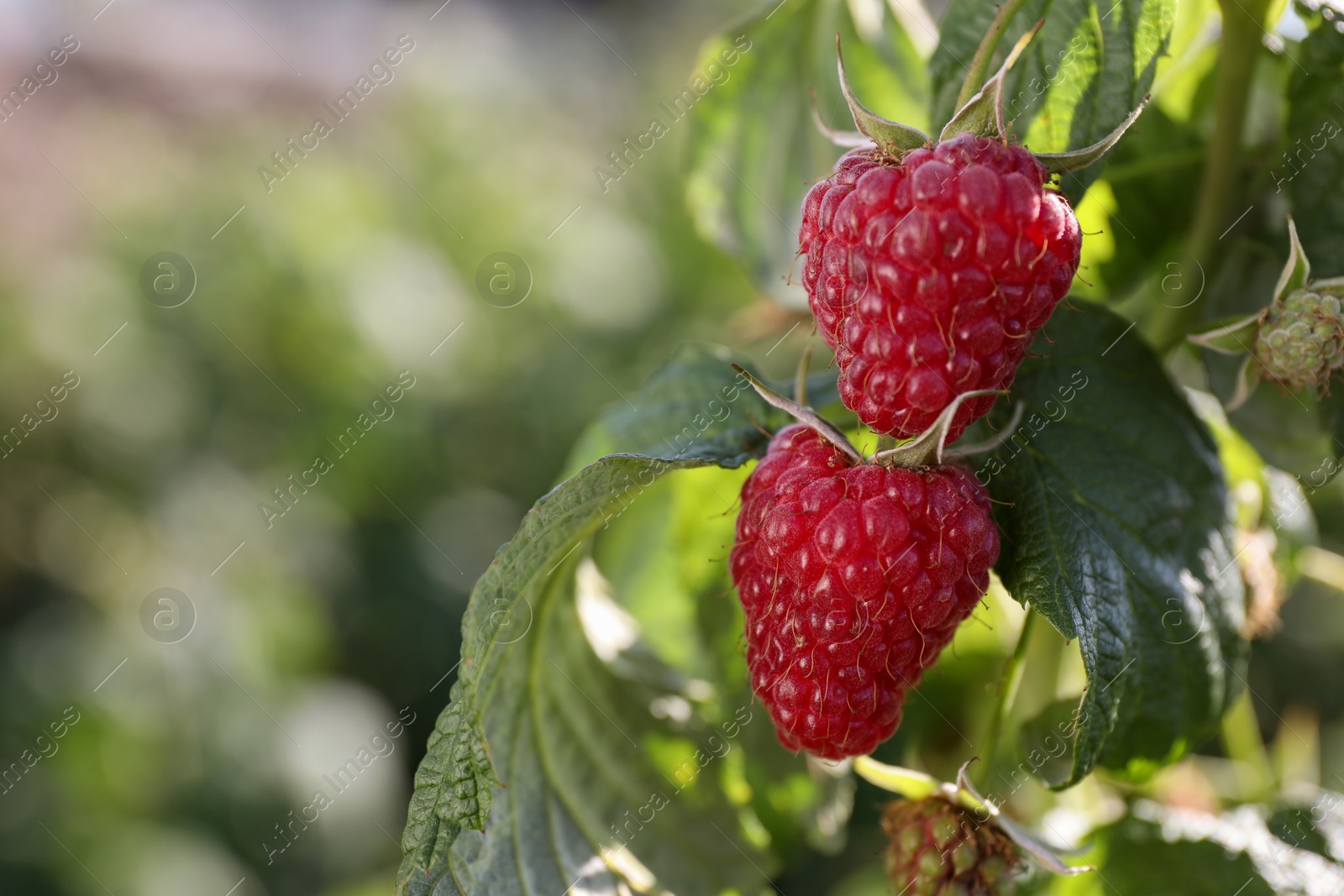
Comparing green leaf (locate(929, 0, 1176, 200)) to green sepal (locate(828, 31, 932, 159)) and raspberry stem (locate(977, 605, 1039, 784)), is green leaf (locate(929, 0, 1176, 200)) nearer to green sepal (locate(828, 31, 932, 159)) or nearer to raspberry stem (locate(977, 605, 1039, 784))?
green sepal (locate(828, 31, 932, 159))

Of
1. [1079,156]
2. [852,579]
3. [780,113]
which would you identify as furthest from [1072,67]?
[780,113]

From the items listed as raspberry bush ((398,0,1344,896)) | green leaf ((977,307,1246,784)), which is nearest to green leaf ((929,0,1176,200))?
raspberry bush ((398,0,1344,896))

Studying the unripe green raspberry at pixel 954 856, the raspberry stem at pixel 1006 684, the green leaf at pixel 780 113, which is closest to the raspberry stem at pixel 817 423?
the raspberry stem at pixel 1006 684

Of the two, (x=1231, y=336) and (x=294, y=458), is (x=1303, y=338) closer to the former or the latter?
(x=1231, y=336)

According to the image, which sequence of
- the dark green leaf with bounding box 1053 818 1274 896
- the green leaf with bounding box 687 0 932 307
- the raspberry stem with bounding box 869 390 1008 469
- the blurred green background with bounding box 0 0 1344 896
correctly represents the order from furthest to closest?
the blurred green background with bounding box 0 0 1344 896 < the green leaf with bounding box 687 0 932 307 < the dark green leaf with bounding box 1053 818 1274 896 < the raspberry stem with bounding box 869 390 1008 469

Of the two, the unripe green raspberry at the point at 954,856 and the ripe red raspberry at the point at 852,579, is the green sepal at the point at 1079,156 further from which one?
the unripe green raspberry at the point at 954,856

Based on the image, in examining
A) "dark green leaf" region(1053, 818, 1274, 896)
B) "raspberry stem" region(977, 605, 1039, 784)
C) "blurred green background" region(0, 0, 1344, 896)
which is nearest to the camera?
"raspberry stem" region(977, 605, 1039, 784)

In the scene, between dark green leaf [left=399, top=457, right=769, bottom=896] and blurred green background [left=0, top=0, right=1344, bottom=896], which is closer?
dark green leaf [left=399, top=457, right=769, bottom=896]
